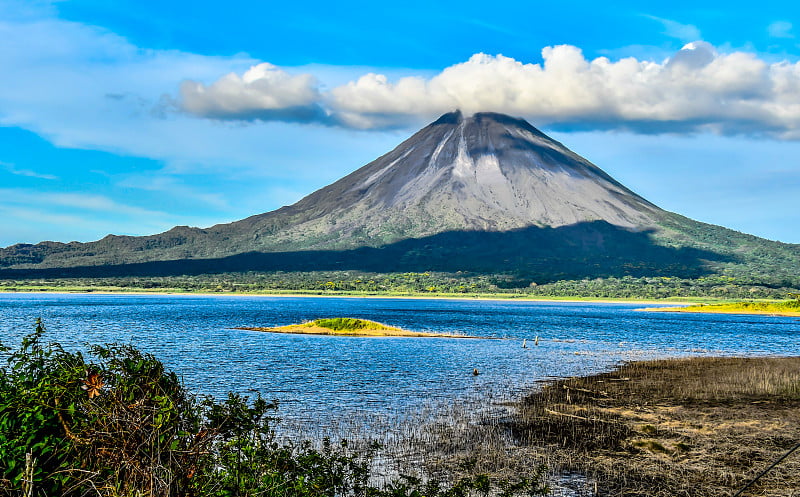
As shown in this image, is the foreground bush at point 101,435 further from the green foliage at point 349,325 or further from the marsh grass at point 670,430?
the green foliage at point 349,325

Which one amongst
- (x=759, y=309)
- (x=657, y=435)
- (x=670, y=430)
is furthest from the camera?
(x=759, y=309)

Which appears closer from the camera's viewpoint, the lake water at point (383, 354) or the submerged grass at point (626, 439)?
the submerged grass at point (626, 439)

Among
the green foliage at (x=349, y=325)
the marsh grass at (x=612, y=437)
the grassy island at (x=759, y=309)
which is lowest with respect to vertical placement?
the grassy island at (x=759, y=309)

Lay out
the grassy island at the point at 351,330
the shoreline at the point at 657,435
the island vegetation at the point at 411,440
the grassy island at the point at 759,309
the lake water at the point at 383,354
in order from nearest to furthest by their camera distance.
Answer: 1. the island vegetation at the point at 411,440
2. the shoreline at the point at 657,435
3. the lake water at the point at 383,354
4. the grassy island at the point at 351,330
5. the grassy island at the point at 759,309

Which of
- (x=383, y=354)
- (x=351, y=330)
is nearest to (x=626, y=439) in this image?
(x=383, y=354)

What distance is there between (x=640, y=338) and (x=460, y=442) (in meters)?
54.7

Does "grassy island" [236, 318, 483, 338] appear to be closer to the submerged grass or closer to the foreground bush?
the submerged grass

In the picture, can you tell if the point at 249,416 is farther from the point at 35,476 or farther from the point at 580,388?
the point at 580,388

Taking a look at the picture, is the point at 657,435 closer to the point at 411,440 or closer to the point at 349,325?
the point at 411,440

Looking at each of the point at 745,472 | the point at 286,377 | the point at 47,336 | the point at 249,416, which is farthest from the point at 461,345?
the point at 249,416

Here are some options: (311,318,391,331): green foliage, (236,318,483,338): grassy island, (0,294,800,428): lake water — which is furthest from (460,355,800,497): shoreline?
(311,318,391,331): green foliage

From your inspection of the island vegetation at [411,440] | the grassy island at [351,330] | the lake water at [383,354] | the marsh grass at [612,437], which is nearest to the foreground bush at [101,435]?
the island vegetation at [411,440]

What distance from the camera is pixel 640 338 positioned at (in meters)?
71.3

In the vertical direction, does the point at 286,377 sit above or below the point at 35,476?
below
